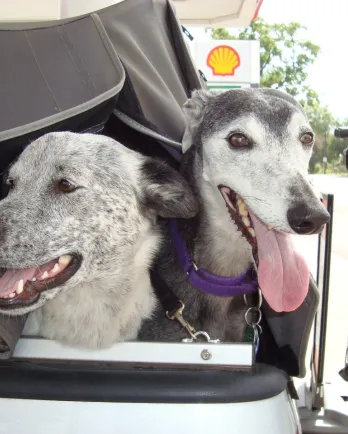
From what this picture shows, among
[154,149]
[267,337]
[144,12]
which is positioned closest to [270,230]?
[267,337]

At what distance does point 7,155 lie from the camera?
1.90 metres

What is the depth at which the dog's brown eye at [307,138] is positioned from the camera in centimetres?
203

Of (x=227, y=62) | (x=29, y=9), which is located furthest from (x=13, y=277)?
(x=227, y=62)

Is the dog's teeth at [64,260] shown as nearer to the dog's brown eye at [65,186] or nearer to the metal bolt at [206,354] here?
the dog's brown eye at [65,186]

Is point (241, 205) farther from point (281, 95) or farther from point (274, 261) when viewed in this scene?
point (281, 95)

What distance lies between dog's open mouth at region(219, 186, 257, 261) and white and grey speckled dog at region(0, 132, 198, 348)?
0.13 m

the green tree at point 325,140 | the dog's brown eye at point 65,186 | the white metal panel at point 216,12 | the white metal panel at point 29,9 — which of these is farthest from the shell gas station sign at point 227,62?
the green tree at point 325,140

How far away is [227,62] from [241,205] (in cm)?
451

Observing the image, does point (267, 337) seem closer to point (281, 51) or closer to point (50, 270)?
point (50, 270)

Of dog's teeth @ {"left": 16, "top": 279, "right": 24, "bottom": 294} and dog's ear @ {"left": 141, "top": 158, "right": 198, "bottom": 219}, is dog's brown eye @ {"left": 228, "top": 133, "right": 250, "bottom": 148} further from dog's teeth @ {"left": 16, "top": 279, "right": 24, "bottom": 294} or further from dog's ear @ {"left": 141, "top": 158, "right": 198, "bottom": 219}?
dog's teeth @ {"left": 16, "top": 279, "right": 24, "bottom": 294}

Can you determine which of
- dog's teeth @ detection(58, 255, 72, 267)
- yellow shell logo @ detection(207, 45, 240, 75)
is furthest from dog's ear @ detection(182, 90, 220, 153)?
yellow shell logo @ detection(207, 45, 240, 75)

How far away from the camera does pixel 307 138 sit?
2.05 metres

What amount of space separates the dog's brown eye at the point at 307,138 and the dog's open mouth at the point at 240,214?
0.99 feet

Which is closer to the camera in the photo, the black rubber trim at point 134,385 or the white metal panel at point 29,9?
the black rubber trim at point 134,385
